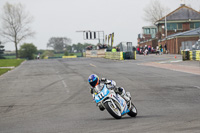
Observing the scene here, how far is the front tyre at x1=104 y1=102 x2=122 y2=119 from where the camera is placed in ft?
27.2

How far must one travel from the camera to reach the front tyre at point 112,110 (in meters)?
8.28

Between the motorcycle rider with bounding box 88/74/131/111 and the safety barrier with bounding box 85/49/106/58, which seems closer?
the motorcycle rider with bounding box 88/74/131/111

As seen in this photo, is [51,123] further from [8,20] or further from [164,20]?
[8,20]

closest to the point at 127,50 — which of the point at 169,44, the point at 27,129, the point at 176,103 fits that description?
the point at 169,44

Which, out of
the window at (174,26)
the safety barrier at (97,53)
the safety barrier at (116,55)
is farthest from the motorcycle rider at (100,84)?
the window at (174,26)

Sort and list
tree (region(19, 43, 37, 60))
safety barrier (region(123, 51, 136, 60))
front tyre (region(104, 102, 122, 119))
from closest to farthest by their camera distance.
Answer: front tyre (region(104, 102, 122, 119)) < safety barrier (region(123, 51, 136, 60)) < tree (region(19, 43, 37, 60))

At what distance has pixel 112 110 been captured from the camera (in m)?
8.34

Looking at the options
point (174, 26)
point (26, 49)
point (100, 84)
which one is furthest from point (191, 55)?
point (26, 49)

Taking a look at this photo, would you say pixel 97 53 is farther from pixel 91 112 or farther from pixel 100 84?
pixel 100 84

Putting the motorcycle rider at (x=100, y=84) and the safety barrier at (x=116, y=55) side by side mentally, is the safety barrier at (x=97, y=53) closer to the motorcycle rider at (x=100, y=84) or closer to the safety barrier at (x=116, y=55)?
the safety barrier at (x=116, y=55)

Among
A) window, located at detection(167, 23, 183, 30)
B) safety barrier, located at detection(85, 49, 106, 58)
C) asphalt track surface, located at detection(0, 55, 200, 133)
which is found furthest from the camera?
window, located at detection(167, 23, 183, 30)

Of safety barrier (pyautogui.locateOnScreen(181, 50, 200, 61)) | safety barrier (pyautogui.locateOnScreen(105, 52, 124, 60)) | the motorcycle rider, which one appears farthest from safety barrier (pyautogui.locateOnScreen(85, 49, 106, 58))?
the motorcycle rider

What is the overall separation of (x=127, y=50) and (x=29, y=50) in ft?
247

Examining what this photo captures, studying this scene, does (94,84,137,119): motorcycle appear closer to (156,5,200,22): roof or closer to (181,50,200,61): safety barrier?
(181,50,200,61): safety barrier
